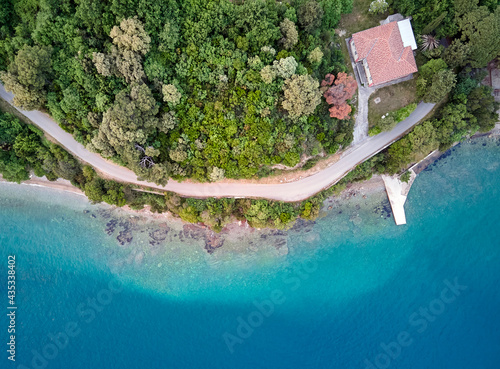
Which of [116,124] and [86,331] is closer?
[116,124]

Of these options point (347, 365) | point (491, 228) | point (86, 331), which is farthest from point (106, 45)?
point (491, 228)

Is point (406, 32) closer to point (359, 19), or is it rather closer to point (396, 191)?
point (359, 19)

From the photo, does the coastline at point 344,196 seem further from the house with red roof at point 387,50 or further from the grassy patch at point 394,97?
the house with red roof at point 387,50

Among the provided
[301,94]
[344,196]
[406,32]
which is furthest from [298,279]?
[406,32]

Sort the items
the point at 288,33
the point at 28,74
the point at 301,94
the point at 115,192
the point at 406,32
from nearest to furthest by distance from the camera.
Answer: the point at 28,74 < the point at 301,94 < the point at 288,33 < the point at 406,32 < the point at 115,192

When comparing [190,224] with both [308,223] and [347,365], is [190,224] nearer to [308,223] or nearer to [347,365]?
[308,223]

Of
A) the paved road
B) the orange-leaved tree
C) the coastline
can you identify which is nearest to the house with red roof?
the orange-leaved tree

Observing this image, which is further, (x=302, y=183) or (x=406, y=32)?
(x=302, y=183)
